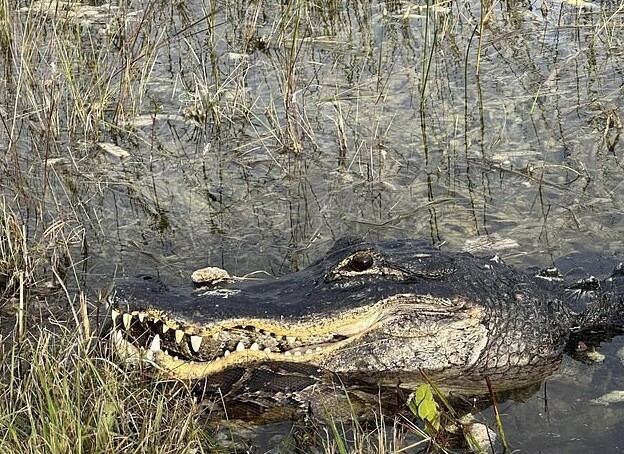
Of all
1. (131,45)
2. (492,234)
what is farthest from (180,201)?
(492,234)

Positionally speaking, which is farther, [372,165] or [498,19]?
[498,19]

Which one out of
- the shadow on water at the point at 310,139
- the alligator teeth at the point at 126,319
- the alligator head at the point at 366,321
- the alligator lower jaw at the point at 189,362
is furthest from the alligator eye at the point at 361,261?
the alligator teeth at the point at 126,319

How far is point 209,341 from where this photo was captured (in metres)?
4.21

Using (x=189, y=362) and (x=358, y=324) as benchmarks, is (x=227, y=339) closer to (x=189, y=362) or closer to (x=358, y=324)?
(x=189, y=362)

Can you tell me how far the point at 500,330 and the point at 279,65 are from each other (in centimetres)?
366

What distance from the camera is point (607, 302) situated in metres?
4.90

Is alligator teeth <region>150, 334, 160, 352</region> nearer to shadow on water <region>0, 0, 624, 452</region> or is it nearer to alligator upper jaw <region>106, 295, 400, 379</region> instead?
alligator upper jaw <region>106, 295, 400, 379</region>

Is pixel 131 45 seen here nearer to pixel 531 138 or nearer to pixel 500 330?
pixel 531 138

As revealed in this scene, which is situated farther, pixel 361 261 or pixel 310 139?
pixel 310 139

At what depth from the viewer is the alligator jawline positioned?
410 centimetres

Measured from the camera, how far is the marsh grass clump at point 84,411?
11.0ft

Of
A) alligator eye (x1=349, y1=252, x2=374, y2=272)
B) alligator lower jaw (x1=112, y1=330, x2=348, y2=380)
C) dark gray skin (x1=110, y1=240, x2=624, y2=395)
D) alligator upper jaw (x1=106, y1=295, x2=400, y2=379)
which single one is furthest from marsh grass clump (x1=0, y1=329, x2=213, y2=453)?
alligator eye (x1=349, y1=252, x2=374, y2=272)

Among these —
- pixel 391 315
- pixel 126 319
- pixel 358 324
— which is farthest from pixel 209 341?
pixel 391 315

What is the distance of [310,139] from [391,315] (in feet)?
8.27
